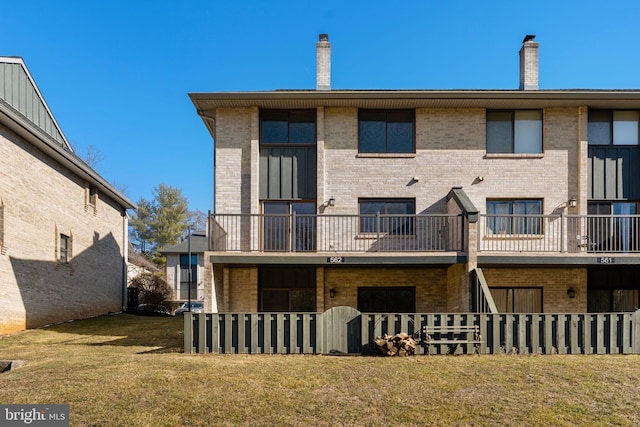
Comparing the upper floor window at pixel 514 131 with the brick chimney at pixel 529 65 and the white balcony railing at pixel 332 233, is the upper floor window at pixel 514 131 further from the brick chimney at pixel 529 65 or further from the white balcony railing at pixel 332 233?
the white balcony railing at pixel 332 233

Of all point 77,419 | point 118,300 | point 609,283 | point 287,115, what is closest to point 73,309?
point 118,300

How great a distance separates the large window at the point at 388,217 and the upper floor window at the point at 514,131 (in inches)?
137

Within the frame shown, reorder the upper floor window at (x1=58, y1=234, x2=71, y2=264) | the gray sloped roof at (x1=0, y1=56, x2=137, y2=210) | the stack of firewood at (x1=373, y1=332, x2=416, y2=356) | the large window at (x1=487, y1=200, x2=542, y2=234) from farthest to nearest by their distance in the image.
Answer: the upper floor window at (x1=58, y1=234, x2=71, y2=264), the gray sloped roof at (x1=0, y1=56, x2=137, y2=210), the large window at (x1=487, y1=200, x2=542, y2=234), the stack of firewood at (x1=373, y1=332, x2=416, y2=356)

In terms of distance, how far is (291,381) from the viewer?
7258 mm

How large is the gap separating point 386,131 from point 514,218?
16.8 feet

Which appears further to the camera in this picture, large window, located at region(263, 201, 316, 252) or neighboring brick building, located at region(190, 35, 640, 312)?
neighboring brick building, located at region(190, 35, 640, 312)

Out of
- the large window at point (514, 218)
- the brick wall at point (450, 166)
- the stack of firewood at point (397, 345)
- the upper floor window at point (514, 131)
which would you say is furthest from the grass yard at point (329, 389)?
the upper floor window at point (514, 131)

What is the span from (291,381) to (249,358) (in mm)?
2269

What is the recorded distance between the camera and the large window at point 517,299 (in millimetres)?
14297

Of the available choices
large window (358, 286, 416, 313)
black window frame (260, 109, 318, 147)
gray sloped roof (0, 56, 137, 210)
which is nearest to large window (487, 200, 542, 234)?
large window (358, 286, 416, 313)

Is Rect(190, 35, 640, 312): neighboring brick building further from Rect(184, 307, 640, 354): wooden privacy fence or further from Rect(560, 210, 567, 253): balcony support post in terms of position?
Rect(184, 307, 640, 354): wooden privacy fence

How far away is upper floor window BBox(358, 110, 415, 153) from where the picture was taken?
14812 millimetres

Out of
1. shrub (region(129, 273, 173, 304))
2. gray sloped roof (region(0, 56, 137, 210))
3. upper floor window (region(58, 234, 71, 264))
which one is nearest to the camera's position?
gray sloped roof (region(0, 56, 137, 210))

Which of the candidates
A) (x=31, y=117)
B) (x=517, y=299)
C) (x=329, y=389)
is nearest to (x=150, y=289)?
(x=31, y=117)
